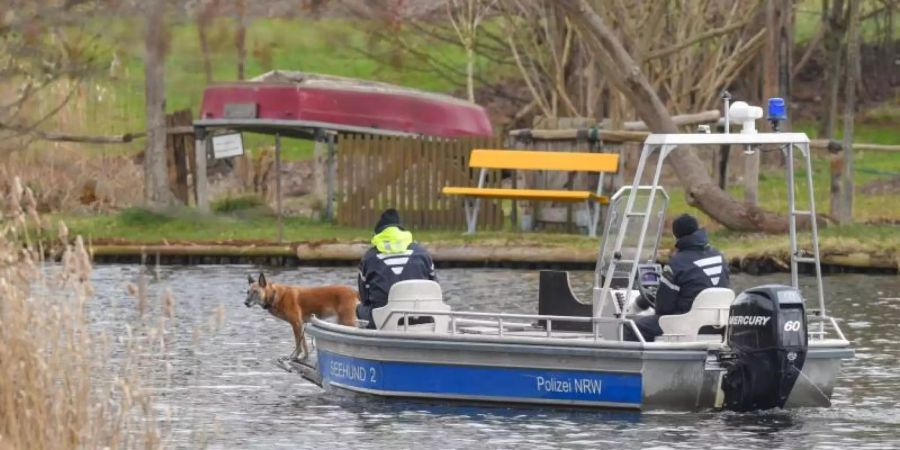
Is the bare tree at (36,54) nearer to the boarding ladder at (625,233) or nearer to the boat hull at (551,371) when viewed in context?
the boat hull at (551,371)

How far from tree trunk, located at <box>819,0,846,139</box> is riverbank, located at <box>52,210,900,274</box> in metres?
10.9

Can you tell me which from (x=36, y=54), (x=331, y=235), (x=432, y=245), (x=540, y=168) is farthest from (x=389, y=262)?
(x=540, y=168)

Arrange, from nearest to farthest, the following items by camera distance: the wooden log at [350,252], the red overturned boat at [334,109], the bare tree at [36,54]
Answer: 1. the bare tree at [36,54]
2. the wooden log at [350,252]
3. the red overturned boat at [334,109]

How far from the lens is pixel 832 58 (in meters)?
41.9

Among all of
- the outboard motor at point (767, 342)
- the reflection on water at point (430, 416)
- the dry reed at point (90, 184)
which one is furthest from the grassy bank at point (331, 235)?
the outboard motor at point (767, 342)

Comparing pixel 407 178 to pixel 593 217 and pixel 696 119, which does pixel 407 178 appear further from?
pixel 696 119

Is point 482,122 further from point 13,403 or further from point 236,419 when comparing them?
point 13,403

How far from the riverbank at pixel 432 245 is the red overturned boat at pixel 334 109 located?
224 cm

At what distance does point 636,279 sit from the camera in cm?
1667

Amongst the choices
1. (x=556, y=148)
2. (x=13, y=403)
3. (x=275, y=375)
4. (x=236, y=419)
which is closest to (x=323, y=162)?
(x=556, y=148)

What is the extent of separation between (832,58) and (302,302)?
25945 mm

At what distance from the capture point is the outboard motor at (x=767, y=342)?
14.4 meters

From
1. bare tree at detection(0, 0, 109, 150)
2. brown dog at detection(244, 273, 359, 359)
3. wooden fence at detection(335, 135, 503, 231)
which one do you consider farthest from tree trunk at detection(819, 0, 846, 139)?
bare tree at detection(0, 0, 109, 150)

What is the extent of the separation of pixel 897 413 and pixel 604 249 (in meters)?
2.98
